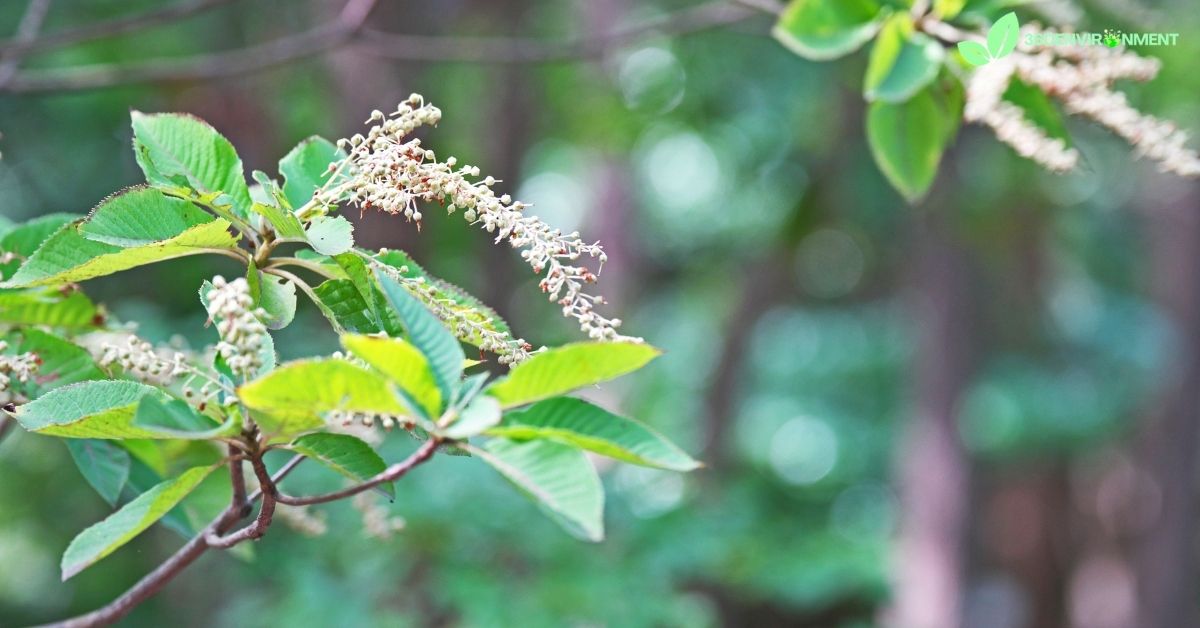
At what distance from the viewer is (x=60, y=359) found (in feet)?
3.81

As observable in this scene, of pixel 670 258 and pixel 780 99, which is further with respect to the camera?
pixel 670 258

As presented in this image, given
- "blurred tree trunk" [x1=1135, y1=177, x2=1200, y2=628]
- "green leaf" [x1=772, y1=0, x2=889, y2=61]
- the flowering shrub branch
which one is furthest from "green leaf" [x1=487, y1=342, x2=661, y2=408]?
"blurred tree trunk" [x1=1135, y1=177, x2=1200, y2=628]

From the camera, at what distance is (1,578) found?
19.6 feet

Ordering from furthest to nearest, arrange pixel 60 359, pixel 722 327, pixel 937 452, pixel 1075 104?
1. pixel 722 327
2. pixel 937 452
3. pixel 1075 104
4. pixel 60 359

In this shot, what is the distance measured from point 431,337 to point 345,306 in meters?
0.18

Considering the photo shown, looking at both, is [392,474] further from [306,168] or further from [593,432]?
[306,168]

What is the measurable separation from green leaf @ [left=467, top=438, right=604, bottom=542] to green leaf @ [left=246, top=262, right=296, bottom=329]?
9.3 inches

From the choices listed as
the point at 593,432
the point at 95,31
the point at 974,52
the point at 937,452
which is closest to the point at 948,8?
the point at 974,52

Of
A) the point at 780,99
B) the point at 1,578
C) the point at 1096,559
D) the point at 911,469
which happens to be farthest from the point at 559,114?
the point at 1096,559

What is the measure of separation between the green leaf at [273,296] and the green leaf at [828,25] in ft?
2.94

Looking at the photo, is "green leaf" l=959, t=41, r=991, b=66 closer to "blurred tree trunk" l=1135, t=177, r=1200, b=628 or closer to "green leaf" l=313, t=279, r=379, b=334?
"green leaf" l=313, t=279, r=379, b=334

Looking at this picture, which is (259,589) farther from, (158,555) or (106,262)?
(106,262)

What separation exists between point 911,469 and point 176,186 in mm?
5046

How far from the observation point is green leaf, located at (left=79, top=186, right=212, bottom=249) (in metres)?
0.89
